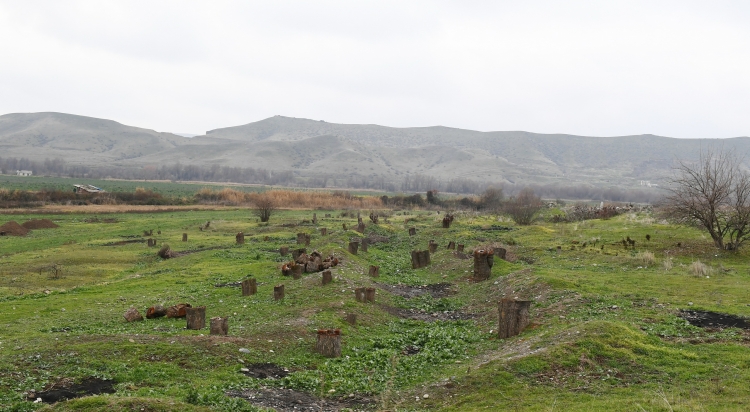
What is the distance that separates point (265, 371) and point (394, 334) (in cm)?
540

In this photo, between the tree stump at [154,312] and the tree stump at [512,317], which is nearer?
the tree stump at [512,317]

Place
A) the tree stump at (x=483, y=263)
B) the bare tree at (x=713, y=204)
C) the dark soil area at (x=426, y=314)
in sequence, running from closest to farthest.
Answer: the dark soil area at (x=426, y=314) → the tree stump at (x=483, y=263) → the bare tree at (x=713, y=204)

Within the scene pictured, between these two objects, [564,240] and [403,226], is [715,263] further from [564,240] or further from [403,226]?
[403,226]

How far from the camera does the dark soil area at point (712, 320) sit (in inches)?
635

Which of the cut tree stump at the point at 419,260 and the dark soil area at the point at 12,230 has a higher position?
the cut tree stump at the point at 419,260

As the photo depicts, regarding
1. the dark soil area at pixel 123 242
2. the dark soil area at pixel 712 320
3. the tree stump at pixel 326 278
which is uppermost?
the dark soil area at pixel 712 320

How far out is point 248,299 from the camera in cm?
2295

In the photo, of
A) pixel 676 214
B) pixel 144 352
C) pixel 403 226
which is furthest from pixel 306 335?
pixel 403 226

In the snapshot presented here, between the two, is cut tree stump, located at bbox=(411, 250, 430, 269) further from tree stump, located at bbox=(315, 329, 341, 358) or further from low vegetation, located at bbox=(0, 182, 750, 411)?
tree stump, located at bbox=(315, 329, 341, 358)

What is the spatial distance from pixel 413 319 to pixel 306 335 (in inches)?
196

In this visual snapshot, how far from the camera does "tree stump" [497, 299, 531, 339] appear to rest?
56.4 ft

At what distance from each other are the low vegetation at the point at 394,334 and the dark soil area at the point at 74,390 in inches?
3.9

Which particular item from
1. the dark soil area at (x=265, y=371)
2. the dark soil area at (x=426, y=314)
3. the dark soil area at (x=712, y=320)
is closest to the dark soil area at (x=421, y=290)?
the dark soil area at (x=426, y=314)

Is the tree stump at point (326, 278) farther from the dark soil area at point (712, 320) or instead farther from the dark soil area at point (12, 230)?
the dark soil area at point (12, 230)
